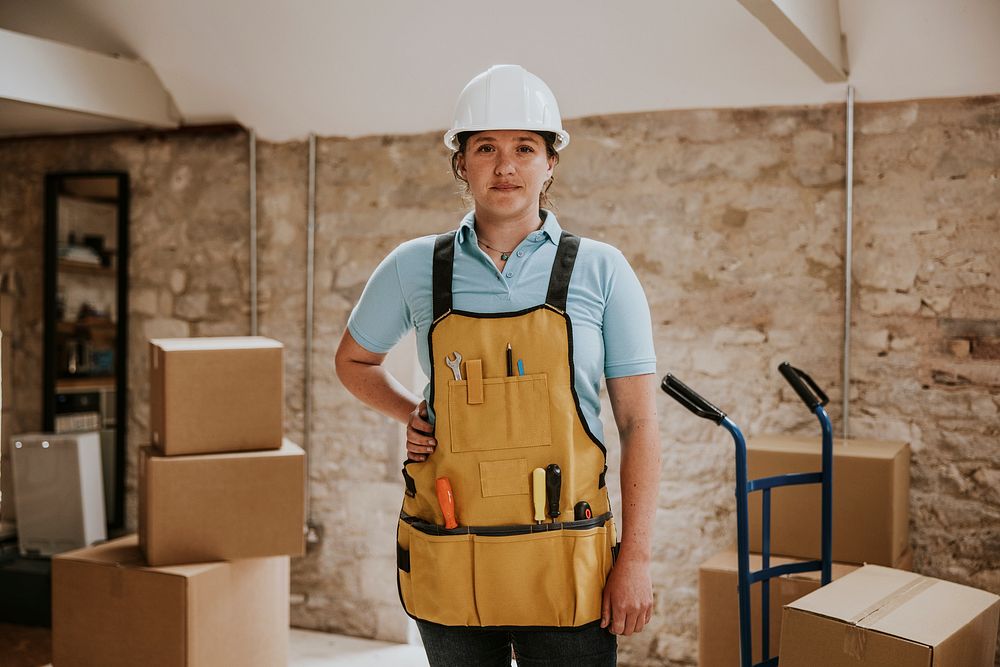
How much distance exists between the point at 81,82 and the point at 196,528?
75.5 inches

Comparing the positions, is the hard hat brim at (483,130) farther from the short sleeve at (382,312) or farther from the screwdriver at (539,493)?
the screwdriver at (539,493)

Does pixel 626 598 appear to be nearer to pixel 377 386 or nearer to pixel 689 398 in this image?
pixel 377 386

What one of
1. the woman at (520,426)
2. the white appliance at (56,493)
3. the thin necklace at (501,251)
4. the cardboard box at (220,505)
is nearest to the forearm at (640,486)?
the woman at (520,426)

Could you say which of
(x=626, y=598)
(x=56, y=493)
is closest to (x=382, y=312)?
(x=626, y=598)

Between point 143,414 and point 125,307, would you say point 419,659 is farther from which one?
point 125,307

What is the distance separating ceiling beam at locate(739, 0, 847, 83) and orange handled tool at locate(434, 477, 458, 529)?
138cm

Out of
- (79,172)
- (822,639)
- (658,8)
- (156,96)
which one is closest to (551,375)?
(822,639)

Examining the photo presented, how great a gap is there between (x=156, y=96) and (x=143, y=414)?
1398 millimetres

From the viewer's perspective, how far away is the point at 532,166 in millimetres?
1611

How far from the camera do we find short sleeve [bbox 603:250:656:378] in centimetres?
159

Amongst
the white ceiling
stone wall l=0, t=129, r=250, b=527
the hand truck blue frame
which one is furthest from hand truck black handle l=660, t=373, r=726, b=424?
stone wall l=0, t=129, r=250, b=527

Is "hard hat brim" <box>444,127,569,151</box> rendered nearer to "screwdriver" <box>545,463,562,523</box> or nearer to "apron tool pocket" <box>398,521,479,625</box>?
"screwdriver" <box>545,463,562,523</box>

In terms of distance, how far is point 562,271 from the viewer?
1.57 metres

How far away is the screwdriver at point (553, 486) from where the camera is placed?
150cm
